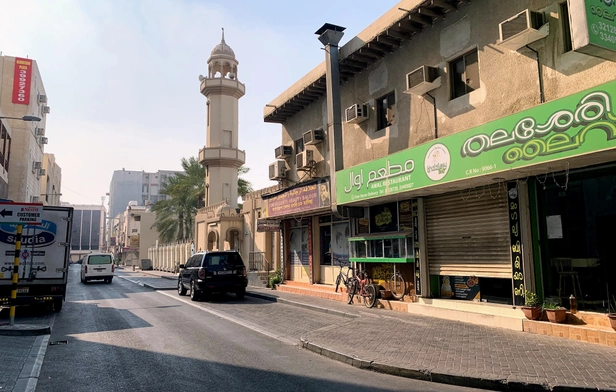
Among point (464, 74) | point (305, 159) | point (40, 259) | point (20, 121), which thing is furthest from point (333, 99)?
point (20, 121)

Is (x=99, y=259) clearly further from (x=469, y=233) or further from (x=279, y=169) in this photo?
(x=469, y=233)

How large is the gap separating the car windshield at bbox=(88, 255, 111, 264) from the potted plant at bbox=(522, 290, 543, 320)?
27.6 meters

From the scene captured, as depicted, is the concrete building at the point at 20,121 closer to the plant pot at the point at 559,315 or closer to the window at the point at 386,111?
the window at the point at 386,111

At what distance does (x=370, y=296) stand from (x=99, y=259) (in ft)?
75.5

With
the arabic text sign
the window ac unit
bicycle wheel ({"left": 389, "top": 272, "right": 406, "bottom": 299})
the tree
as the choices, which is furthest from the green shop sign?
the tree

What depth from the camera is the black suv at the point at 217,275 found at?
16469mm

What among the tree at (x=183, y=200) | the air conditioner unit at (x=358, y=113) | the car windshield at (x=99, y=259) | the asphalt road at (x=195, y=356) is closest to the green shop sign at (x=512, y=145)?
the air conditioner unit at (x=358, y=113)

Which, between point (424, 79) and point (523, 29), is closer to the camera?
point (523, 29)

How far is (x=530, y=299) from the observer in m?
9.29

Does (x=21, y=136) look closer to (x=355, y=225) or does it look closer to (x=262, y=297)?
(x=262, y=297)

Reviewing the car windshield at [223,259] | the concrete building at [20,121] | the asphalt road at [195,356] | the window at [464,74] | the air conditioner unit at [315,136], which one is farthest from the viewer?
the concrete building at [20,121]

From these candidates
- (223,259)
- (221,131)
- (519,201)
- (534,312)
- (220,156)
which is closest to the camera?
(534,312)

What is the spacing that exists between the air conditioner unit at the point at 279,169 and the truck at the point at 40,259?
9.15 metres

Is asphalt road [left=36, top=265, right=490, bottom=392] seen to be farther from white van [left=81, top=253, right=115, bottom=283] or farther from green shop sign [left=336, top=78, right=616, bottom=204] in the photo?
white van [left=81, top=253, right=115, bottom=283]
